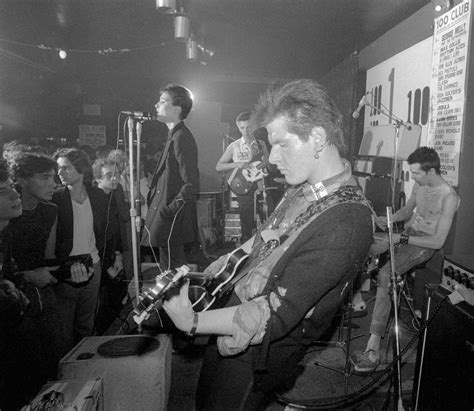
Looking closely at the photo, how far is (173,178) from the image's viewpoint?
3.38 m

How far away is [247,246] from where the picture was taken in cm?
183

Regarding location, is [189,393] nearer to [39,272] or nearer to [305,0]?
[39,272]

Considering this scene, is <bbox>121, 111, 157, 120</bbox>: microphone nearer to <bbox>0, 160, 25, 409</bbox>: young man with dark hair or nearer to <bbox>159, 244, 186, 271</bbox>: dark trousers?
<bbox>0, 160, 25, 409</bbox>: young man with dark hair

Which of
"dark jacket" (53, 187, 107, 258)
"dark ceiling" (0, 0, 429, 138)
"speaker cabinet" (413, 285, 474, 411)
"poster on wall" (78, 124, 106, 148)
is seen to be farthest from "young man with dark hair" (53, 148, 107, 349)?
"poster on wall" (78, 124, 106, 148)

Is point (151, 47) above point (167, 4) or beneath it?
above

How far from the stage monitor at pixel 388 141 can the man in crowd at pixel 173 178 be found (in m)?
2.62

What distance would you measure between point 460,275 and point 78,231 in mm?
2477

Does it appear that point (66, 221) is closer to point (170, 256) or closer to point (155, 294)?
point (170, 256)

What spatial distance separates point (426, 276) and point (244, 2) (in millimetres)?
4140

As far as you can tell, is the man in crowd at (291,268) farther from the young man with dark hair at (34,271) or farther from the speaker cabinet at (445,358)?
the young man with dark hair at (34,271)

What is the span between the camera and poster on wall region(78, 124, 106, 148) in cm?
1006

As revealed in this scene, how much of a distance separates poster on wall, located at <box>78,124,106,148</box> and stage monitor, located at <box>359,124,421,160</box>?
6.74 m

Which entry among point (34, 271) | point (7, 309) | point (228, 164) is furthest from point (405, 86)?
point (7, 309)

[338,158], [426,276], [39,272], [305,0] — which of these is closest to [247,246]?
[338,158]
